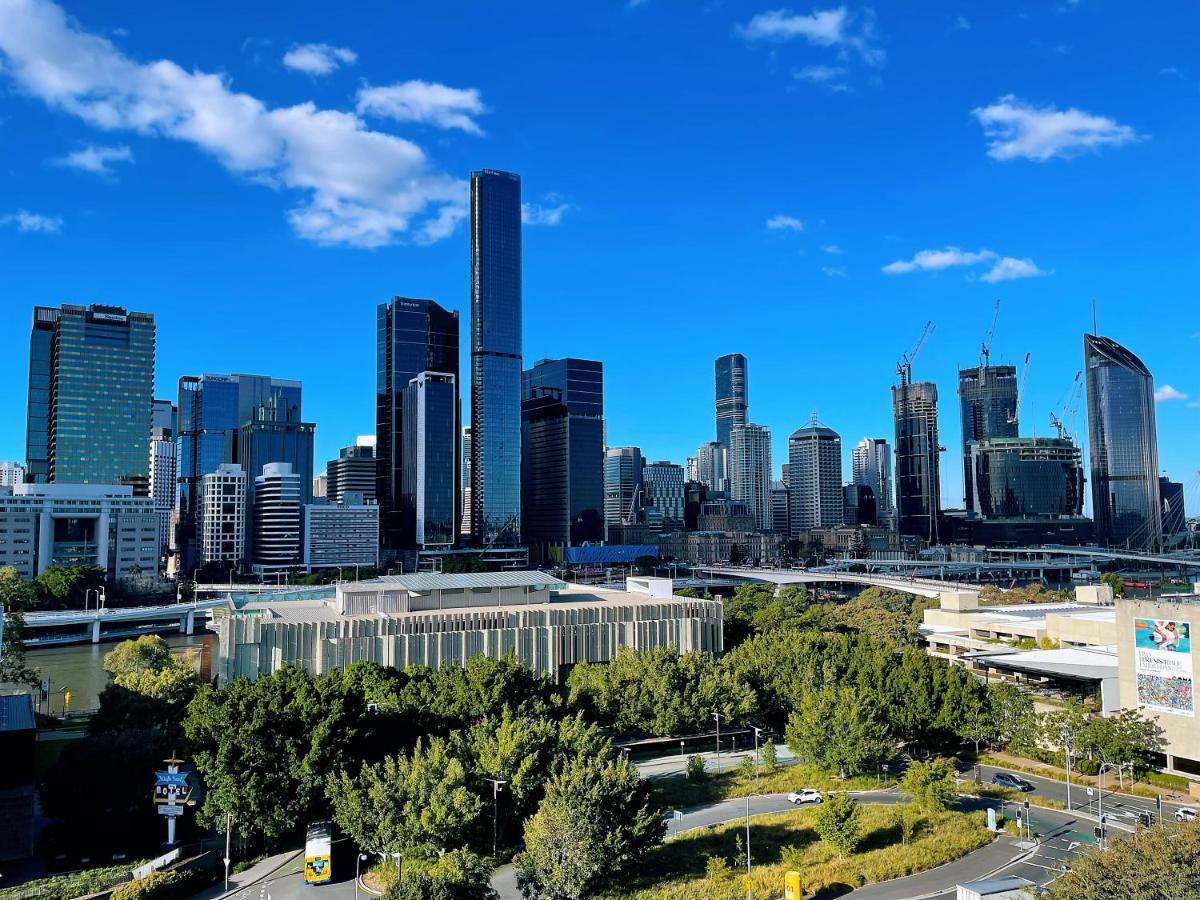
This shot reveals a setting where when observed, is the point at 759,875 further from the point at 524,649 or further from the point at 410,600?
the point at 410,600

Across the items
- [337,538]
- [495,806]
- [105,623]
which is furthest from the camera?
[337,538]

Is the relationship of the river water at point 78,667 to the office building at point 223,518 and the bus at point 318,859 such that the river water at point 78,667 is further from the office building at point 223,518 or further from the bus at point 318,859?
the office building at point 223,518

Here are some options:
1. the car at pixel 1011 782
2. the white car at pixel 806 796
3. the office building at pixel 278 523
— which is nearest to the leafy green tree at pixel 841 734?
the white car at pixel 806 796

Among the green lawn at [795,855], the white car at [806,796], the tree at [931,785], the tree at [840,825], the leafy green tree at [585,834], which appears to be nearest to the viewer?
the leafy green tree at [585,834]

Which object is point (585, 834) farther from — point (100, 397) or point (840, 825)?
point (100, 397)

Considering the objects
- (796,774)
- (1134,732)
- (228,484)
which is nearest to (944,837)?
(796,774)

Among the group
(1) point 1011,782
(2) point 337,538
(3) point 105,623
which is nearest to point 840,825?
(1) point 1011,782
